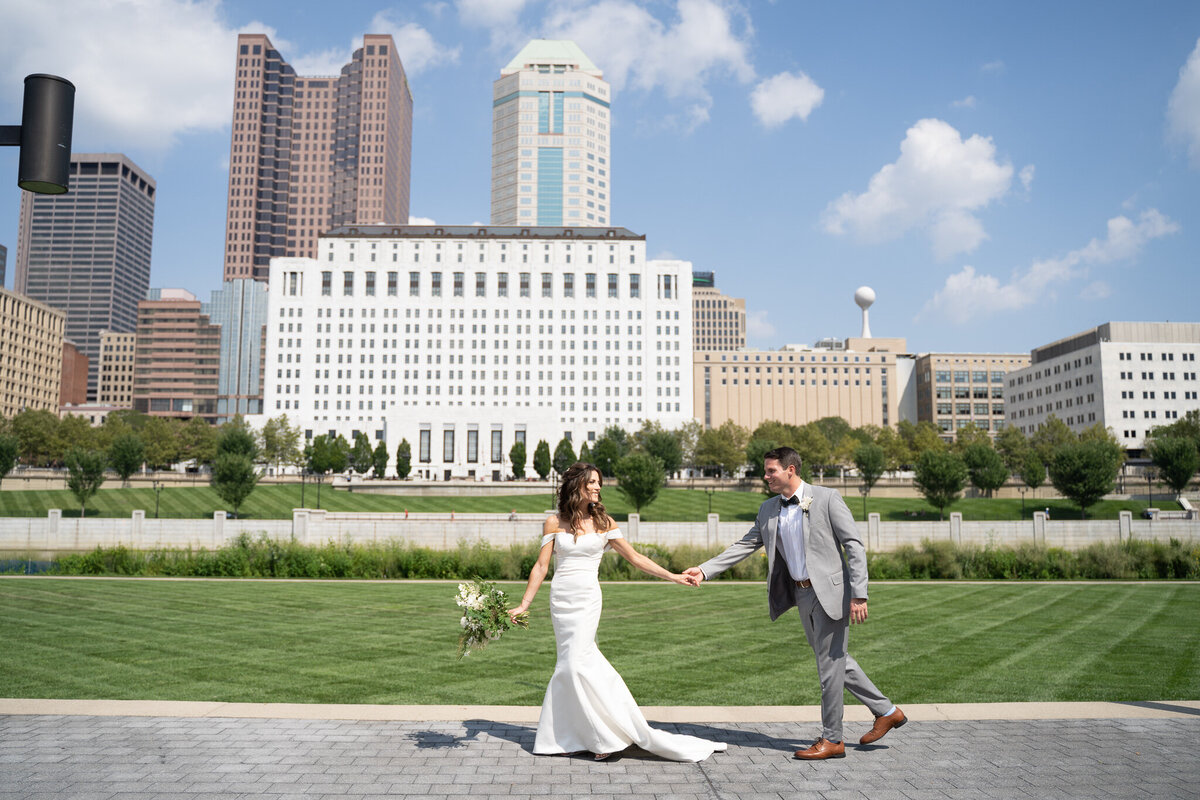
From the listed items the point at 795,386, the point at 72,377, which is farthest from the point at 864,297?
the point at 72,377

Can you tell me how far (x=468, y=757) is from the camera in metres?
6.40

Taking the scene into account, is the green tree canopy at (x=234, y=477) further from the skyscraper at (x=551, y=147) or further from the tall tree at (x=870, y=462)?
the skyscraper at (x=551, y=147)

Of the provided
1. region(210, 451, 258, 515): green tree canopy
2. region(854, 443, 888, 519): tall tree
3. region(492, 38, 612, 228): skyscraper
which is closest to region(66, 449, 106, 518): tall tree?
region(210, 451, 258, 515): green tree canopy

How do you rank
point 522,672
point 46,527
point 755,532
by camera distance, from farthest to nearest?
point 46,527 < point 522,672 < point 755,532

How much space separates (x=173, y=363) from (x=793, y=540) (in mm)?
213433

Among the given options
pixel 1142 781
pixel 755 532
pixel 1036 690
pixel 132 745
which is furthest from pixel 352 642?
pixel 1142 781

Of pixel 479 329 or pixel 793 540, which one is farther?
pixel 479 329

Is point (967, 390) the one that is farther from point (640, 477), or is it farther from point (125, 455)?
point (125, 455)

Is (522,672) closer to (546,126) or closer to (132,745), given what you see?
(132,745)

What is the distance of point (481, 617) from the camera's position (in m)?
7.23

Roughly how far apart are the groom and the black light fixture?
221 inches

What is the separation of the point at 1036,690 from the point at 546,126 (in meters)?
184

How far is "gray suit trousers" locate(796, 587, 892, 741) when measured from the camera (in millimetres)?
6621

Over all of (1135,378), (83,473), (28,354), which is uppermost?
(28,354)
